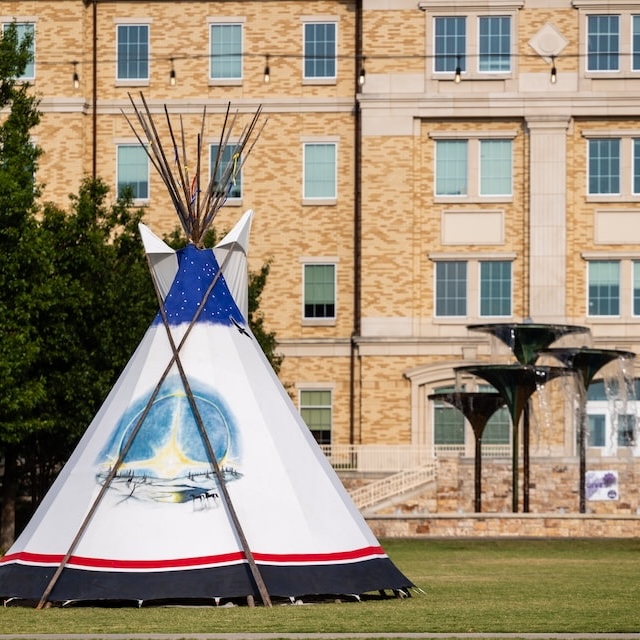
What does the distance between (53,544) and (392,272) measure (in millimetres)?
31147

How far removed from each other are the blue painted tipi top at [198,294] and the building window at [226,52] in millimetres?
31067

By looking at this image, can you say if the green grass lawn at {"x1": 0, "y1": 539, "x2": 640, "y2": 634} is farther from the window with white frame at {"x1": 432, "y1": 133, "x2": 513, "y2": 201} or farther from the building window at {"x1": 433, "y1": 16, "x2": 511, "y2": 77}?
the building window at {"x1": 433, "y1": 16, "x2": 511, "y2": 77}

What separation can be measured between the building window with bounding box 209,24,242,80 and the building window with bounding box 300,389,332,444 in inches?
353

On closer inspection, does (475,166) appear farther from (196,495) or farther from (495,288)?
(196,495)

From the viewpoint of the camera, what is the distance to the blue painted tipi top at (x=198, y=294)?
20.2 m

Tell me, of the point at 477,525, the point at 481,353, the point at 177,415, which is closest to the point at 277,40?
the point at 481,353

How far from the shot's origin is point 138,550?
18.5 meters

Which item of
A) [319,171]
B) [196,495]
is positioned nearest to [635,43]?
[319,171]

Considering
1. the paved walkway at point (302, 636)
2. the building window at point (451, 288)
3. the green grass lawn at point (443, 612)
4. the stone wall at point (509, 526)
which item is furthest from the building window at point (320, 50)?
the paved walkway at point (302, 636)

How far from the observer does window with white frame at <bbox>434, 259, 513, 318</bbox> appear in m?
49.7

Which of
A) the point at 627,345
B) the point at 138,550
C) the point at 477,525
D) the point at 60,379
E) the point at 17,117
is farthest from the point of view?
the point at 627,345

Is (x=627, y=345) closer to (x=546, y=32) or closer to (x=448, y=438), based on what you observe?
(x=448, y=438)

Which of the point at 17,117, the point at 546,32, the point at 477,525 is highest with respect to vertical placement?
the point at 546,32

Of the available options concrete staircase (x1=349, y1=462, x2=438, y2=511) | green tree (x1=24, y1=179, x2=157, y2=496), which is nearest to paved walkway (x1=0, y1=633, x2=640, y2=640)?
green tree (x1=24, y1=179, x2=157, y2=496)
